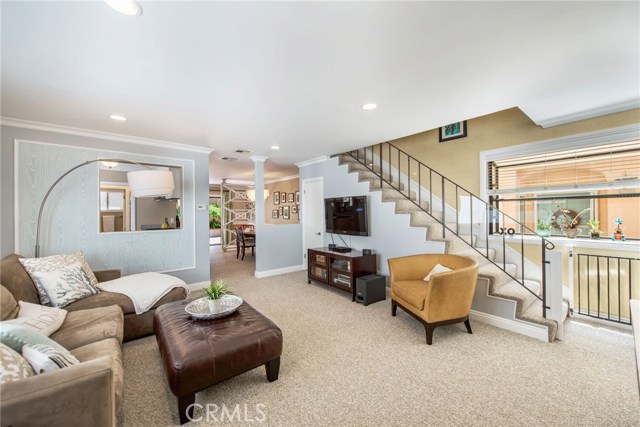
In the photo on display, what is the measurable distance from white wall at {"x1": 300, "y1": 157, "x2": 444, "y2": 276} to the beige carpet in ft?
4.15

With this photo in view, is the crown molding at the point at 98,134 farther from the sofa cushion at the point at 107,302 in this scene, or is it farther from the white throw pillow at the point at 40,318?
the white throw pillow at the point at 40,318

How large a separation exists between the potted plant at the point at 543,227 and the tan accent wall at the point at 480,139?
870mm

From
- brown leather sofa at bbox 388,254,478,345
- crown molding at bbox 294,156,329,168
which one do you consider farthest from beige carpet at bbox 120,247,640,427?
crown molding at bbox 294,156,329,168

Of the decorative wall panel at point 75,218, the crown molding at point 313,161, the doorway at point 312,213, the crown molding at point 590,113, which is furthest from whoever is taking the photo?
the doorway at point 312,213

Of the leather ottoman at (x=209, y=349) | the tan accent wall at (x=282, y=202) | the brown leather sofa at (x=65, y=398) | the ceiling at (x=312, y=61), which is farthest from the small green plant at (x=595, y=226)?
the tan accent wall at (x=282, y=202)

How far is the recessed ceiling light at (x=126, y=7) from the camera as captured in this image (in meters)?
1.37

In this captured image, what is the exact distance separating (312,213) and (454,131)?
3106mm

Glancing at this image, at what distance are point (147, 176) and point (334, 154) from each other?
126 inches

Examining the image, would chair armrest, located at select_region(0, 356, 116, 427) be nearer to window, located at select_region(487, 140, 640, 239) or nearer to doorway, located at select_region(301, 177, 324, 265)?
doorway, located at select_region(301, 177, 324, 265)

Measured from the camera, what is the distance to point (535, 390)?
6.21 feet

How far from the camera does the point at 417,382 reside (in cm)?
199

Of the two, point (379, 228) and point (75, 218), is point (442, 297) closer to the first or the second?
point (379, 228)

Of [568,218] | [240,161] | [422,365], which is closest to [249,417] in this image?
[422,365]

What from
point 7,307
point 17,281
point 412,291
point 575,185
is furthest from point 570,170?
point 17,281
